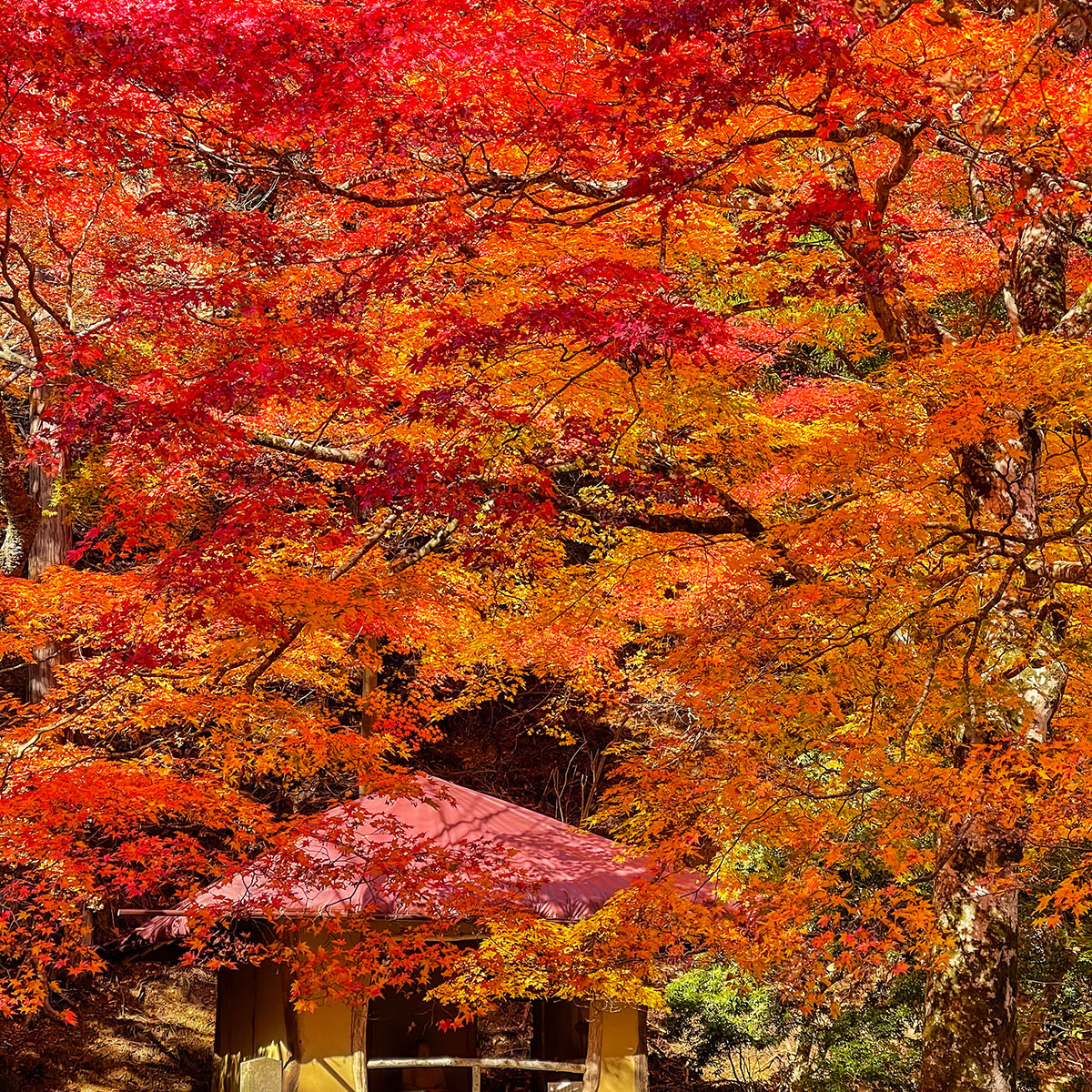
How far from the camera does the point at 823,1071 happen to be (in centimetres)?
934

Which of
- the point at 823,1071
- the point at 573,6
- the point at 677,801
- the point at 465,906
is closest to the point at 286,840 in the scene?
the point at 465,906

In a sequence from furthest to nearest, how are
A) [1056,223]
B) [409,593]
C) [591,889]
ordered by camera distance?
[409,593] < [591,889] < [1056,223]

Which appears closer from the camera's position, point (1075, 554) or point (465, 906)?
point (1075, 554)

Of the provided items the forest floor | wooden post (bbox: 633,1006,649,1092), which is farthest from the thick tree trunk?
the forest floor

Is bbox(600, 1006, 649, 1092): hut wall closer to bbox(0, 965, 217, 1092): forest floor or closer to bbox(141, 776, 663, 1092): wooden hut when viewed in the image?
bbox(141, 776, 663, 1092): wooden hut

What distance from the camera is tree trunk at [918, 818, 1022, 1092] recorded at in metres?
7.33

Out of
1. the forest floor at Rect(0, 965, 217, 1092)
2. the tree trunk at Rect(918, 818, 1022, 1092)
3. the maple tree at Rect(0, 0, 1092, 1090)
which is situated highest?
the maple tree at Rect(0, 0, 1092, 1090)

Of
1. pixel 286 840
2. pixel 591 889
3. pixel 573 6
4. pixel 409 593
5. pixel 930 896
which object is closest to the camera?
pixel 573 6

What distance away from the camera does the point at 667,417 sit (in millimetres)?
7629

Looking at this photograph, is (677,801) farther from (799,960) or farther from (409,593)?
(409,593)

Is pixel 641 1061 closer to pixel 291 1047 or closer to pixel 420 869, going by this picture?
pixel 420 869

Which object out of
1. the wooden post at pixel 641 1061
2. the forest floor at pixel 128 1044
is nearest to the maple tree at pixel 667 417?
the wooden post at pixel 641 1061

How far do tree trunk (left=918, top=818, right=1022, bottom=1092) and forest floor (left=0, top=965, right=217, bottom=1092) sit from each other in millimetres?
9614

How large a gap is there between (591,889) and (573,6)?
7.74m
